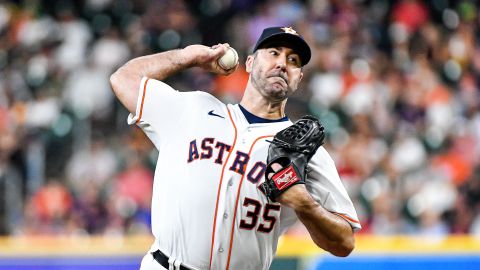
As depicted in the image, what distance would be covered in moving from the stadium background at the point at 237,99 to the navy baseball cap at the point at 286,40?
353cm

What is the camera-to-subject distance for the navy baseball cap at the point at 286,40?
171 inches

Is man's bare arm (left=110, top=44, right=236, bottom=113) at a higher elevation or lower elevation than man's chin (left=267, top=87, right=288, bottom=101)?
higher

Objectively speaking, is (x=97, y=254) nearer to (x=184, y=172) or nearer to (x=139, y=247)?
(x=139, y=247)

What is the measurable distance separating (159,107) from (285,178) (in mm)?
805

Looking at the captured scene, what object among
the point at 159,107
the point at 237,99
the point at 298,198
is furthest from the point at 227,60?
the point at 237,99

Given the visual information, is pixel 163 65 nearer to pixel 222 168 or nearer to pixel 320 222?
pixel 222 168

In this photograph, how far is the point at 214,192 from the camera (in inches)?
165

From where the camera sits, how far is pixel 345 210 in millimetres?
4188

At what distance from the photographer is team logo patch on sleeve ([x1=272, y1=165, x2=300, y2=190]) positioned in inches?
151

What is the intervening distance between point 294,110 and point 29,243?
12.4 feet

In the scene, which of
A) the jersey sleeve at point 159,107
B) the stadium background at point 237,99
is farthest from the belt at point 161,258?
the stadium background at point 237,99

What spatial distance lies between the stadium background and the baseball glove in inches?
150

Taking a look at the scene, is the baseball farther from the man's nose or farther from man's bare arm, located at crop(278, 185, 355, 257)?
man's bare arm, located at crop(278, 185, 355, 257)

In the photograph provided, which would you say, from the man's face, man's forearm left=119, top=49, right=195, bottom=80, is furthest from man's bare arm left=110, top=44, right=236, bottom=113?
the man's face
